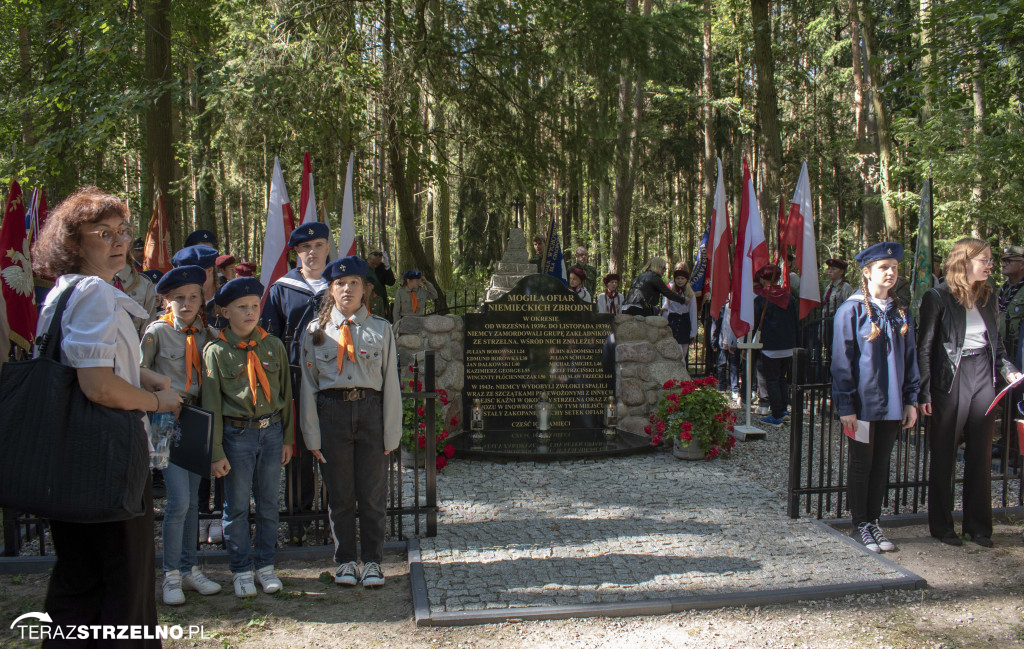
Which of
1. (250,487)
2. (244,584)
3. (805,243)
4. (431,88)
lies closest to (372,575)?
(244,584)

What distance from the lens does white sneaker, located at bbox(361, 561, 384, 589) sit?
4.21 metres

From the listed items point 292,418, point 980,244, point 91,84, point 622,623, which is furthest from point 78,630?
point 91,84

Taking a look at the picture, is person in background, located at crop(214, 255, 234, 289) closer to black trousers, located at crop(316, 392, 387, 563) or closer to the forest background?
the forest background

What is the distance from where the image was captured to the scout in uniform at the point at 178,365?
12.9 ft

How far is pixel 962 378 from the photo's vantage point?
195 inches

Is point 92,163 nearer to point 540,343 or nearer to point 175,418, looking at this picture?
point 540,343

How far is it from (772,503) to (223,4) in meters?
12.1

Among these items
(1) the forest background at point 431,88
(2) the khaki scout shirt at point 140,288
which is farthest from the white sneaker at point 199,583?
(1) the forest background at point 431,88

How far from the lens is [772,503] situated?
5824 millimetres

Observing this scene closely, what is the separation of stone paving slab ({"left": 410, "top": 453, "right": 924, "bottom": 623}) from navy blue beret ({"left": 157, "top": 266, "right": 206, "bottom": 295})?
206cm

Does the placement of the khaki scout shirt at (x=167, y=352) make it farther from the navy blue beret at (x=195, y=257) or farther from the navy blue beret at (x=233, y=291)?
the navy blue beret at (x=195, y=257)

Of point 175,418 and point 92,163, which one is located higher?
point 92,163

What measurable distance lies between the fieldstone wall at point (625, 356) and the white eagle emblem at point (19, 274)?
3.23 metres

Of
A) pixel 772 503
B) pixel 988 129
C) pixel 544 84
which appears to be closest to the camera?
pixel 772 503
